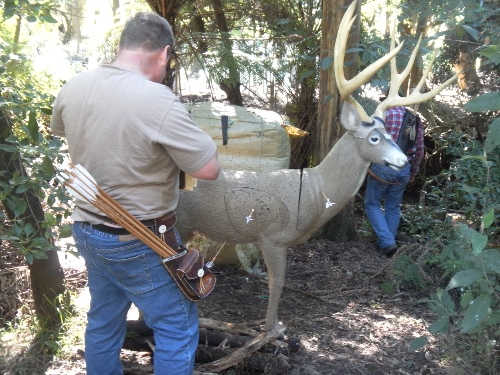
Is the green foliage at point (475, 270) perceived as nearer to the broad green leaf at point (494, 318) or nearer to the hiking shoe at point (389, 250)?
the broad green leaf at point (494, 318)

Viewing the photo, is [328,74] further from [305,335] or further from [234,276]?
[305,335]

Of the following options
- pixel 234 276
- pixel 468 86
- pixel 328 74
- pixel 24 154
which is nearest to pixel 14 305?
pixel 24 154

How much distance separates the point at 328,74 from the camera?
597 centimetres

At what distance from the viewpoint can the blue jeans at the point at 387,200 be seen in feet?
21.2

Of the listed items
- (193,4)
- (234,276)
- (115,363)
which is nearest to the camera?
(115,363)

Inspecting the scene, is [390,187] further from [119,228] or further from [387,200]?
[119,228]

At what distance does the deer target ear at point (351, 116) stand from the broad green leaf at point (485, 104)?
1.13 meters

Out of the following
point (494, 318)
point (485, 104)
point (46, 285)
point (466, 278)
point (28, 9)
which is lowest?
point (46, 285)

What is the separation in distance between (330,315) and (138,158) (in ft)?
8.98

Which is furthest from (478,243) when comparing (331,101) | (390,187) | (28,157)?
(390,187)

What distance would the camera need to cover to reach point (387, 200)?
677 cm

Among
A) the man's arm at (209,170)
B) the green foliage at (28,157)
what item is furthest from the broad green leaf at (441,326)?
the green foliage at (28,157)

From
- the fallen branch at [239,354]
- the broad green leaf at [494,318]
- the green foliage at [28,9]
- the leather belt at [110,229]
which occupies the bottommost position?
the fallen branch at [239,354]

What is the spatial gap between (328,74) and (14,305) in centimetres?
365
